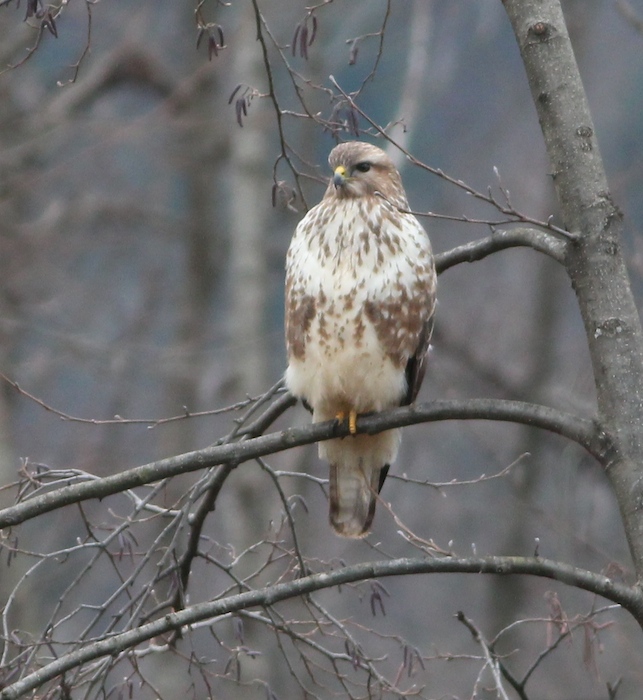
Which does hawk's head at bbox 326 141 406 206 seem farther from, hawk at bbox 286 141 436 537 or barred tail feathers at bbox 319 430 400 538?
barred tail feathers at bbox 319 430 400 538

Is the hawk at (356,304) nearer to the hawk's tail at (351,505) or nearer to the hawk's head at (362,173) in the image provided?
the hawk's head at (362,173)

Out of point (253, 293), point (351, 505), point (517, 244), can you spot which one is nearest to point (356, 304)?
point (517, 244)

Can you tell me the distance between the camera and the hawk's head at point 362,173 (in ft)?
14.5

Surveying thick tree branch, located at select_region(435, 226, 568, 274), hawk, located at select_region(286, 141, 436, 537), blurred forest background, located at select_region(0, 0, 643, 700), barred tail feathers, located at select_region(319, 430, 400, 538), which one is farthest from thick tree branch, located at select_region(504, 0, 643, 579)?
blurred forest background, located at select_region(0, 0, 643, 700)

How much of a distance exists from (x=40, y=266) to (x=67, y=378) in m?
4.22

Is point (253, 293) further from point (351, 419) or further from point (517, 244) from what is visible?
point (517, 244)

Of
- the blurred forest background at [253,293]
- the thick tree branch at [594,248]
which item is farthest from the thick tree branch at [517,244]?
the blurred forest background at [253,293]

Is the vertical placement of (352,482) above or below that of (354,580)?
above

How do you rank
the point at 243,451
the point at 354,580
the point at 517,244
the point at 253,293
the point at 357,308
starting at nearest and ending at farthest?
the point at 354,580, the point at 243,451, the point at 517,244, the point at 357,308, the point at 253,293

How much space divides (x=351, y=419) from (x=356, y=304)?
38cm

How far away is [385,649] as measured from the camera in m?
12.4

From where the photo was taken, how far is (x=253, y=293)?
380 inches

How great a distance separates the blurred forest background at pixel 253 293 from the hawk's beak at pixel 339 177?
2361 mm

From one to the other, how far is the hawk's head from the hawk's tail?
1.02 m
